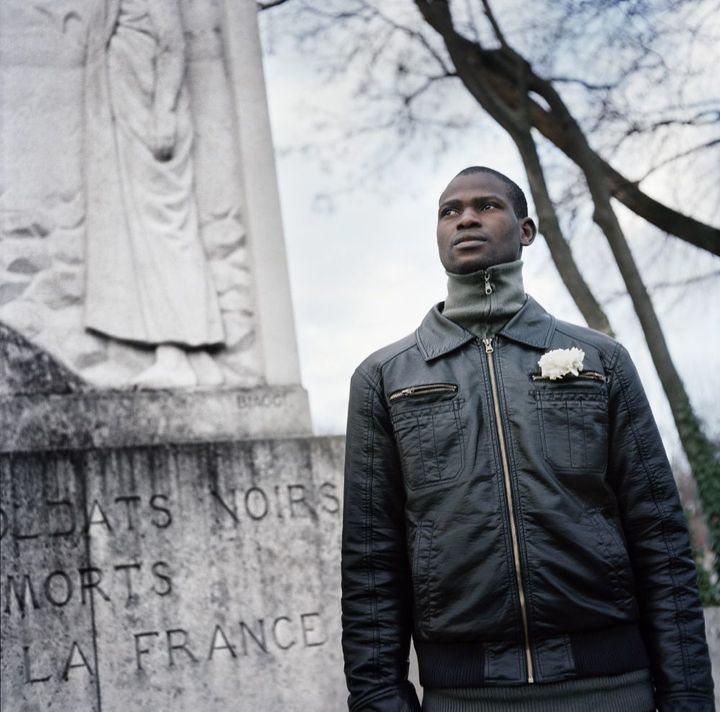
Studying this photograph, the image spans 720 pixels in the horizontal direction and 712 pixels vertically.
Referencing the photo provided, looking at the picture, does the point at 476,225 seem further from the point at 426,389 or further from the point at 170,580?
the point at 170,580

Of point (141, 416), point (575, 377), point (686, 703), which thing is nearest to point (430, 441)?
point (575, 377)

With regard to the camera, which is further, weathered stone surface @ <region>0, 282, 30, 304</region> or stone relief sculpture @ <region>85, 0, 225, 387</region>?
stone relief sculpture @ <region>85, 0, 225, 387</region>

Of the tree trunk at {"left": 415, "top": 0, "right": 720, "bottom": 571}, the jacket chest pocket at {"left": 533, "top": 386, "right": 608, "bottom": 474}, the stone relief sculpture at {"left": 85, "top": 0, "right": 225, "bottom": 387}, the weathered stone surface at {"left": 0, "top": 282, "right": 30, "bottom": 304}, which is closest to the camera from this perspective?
the jacket chest pocket at {"left": 533, "top": 386, "right": 608, "bottom": 474}

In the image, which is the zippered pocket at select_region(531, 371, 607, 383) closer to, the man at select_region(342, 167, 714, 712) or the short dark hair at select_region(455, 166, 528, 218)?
the man at select_region(342, 167, 714, 712)

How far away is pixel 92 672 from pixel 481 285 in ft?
9.09

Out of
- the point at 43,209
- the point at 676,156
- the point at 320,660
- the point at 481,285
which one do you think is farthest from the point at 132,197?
the point at 676,156

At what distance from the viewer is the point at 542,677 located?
2.20 metres

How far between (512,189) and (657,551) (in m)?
0.89

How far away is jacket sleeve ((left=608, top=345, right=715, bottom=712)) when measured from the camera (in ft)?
7.42

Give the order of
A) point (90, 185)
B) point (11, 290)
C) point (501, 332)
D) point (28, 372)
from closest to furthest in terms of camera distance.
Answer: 1. point (501, 332)
2. point (28, 372)
3. point (11, 290)
4. point (90, 185)

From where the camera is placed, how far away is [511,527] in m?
2.26

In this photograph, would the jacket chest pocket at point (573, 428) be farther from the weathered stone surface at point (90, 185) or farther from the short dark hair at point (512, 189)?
the weathered stone surface at point (90, 185)

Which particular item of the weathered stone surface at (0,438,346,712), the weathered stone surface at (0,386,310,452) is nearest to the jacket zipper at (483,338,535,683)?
the weathered stone surface at (0,438,346,712)

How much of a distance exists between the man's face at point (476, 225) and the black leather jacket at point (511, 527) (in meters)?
0.15
